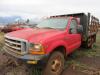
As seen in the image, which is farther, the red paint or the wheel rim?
the wheel rim

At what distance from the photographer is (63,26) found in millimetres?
5719

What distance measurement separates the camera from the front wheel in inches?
178

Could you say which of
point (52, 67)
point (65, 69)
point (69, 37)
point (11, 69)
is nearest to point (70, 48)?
point (69, 37)

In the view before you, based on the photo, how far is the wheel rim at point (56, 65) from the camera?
4.75 metres

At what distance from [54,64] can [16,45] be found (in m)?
1.31

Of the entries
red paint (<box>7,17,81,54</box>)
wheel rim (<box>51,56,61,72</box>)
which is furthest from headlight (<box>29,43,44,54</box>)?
wheel rim (<box>51,56,61,72</box>)

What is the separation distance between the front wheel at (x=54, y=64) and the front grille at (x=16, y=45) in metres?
0.84

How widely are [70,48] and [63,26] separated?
0.89m

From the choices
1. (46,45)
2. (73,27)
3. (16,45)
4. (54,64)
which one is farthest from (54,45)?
(73,27)

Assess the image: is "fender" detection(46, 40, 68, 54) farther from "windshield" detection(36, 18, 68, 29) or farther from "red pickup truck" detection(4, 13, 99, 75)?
"windshield" detection(36, 18, 68, 29)

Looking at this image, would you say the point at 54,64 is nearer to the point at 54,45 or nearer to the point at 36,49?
the point at 54,45

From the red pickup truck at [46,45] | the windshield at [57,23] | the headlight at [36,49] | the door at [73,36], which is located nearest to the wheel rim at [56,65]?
the red pickup truck at [46,45]

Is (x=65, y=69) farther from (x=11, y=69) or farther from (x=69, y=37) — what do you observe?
(x=11, y=69)

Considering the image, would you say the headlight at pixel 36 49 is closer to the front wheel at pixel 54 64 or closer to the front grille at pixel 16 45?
the front grille at pixel 16 45
